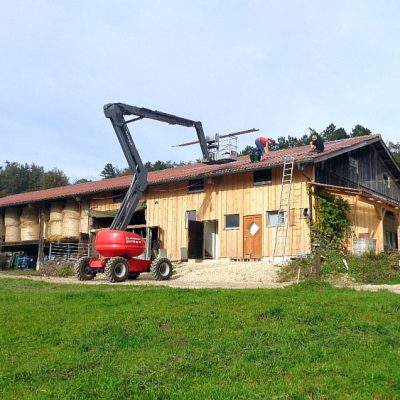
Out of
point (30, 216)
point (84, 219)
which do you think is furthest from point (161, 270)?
point (30, 216)

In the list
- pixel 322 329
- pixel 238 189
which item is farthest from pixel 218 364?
pixel 238 189

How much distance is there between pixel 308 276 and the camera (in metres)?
16.1

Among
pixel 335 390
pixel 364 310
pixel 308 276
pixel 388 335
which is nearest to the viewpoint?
pixel 335 390

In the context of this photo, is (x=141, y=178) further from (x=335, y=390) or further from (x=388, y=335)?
(x=335, y=390)

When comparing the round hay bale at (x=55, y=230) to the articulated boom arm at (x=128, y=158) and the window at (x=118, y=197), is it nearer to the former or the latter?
the window at (x=118, y=197)

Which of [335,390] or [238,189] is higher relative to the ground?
[238,189]

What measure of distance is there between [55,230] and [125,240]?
13973 mm

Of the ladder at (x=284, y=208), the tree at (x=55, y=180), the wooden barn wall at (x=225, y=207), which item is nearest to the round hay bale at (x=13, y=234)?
the wooden barn wall at (x=225, y=207)

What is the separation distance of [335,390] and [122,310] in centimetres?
505

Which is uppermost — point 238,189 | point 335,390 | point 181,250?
point 238,189

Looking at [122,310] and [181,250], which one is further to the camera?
[181,250]

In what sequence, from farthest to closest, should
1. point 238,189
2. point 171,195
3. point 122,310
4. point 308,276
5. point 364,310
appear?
point 171,195, point 238,189, point 308,276, point 122,310, point 364,310

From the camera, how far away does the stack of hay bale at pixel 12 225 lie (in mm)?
34406

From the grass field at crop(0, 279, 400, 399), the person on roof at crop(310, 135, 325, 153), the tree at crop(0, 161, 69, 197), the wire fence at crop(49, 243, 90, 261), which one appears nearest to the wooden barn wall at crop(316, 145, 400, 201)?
the person on roof at crop(310, 135, 325, 153)
